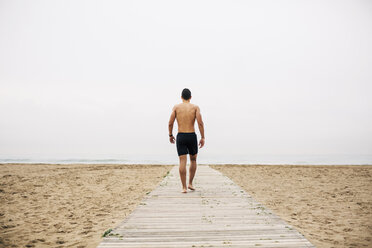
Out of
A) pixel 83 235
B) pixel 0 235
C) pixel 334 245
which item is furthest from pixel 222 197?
pixel 0 235

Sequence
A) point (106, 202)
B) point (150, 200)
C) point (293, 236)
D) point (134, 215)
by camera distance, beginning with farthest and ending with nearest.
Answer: point (106, 202) → point (150, 200) → point (134, 215) → point (293, 236)

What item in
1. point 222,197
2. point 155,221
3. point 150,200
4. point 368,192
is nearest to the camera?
point 155,221

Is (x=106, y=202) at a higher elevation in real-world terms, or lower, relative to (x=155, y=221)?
lower

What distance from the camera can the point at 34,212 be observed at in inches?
215

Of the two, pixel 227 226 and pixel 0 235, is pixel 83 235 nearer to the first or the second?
pixel 0 235

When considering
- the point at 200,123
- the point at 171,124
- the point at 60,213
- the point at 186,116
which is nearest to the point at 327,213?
the point at 200,123

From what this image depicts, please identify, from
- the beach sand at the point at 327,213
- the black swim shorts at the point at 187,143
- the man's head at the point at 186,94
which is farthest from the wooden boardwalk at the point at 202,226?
the man's head at the point at 186,94

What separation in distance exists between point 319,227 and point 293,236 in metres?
1.72

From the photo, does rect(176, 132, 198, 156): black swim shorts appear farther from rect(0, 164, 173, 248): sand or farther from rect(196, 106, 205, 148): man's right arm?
rect(0, 164, 173, 248): sand

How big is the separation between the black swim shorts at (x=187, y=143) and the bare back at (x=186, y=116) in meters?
0.11

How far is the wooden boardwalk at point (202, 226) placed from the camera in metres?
2.71

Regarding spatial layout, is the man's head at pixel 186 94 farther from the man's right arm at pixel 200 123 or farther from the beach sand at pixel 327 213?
the beach sand at pixel 327 213

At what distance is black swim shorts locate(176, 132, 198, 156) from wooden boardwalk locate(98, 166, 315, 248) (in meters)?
1.03

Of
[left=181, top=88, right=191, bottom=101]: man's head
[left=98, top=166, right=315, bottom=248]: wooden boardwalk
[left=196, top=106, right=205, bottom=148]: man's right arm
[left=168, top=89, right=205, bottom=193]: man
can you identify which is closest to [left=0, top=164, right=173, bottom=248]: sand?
[left=98, top=166, right=315, bottom=248]: wooden boardwalk
